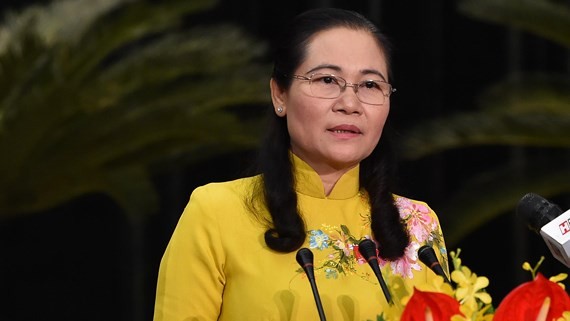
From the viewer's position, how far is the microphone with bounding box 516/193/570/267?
1758mm

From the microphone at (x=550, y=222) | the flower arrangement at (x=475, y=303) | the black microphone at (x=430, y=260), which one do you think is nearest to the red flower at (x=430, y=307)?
the flower arrangement at (x=475, y=303)

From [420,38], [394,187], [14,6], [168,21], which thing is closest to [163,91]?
[168,21]

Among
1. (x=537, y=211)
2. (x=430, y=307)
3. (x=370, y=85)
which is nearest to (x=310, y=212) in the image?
(x=370, y=85)

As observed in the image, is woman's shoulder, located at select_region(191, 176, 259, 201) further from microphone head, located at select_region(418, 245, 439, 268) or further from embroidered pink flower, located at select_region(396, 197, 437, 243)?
microphone head, located at select_region(418, 245, 439, 268)

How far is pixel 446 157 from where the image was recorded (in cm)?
831

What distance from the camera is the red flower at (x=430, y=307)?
5.49 ft

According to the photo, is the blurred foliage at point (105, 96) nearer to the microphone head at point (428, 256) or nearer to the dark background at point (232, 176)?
the dark background at point (232, 176)

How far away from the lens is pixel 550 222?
179 centimetres

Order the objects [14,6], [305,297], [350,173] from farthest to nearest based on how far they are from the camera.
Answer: [14,6]
[350,173]
[305,297]

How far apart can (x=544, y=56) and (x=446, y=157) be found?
101cm

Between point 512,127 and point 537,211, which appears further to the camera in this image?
point 512,127

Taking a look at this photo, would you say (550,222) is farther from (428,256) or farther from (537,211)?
(428,256)

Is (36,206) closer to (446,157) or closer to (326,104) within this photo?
(446,157)

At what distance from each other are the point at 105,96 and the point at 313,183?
414 cm
